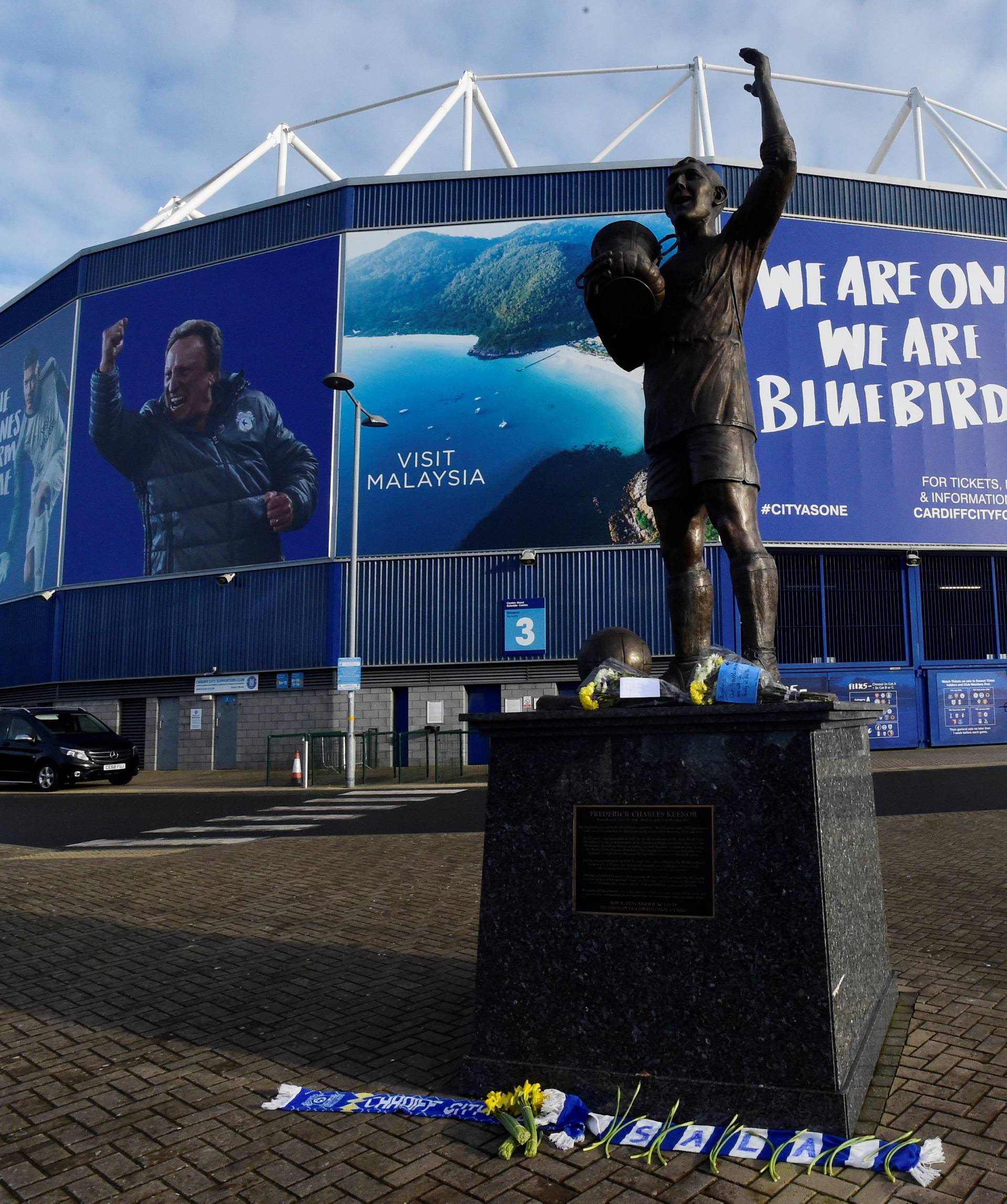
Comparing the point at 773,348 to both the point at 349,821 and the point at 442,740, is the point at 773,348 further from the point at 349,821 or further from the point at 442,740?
the point at 349,821

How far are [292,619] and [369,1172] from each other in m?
24.0

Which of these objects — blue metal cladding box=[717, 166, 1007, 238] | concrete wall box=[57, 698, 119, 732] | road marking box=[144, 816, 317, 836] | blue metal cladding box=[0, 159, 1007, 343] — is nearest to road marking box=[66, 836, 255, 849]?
road marking box=[144, 816, 317, 836]

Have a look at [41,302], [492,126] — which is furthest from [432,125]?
[41,302]

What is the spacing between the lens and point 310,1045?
3.74 m

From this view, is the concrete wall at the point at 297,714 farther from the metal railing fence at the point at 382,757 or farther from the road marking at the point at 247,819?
the road marking at the point at 247,819

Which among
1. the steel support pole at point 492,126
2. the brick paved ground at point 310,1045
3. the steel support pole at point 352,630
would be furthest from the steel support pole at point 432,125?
the brick paved ground at point 310,1045

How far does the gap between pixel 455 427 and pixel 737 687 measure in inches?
902

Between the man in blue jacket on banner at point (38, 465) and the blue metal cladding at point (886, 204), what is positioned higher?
the blue metal cladding at point (886, 204)

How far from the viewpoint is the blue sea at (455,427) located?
24.8m

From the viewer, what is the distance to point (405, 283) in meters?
26.3

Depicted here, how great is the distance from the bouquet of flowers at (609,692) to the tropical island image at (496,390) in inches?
833

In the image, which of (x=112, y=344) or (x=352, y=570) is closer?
(x=352, y=570)

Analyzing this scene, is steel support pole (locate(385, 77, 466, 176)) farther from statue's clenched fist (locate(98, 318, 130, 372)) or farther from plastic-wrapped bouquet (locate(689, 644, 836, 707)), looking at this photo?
plastic-wrapped bouquet (locate(689, 644, 836, 707))

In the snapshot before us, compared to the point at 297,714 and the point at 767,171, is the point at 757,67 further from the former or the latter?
the point at 297,714
